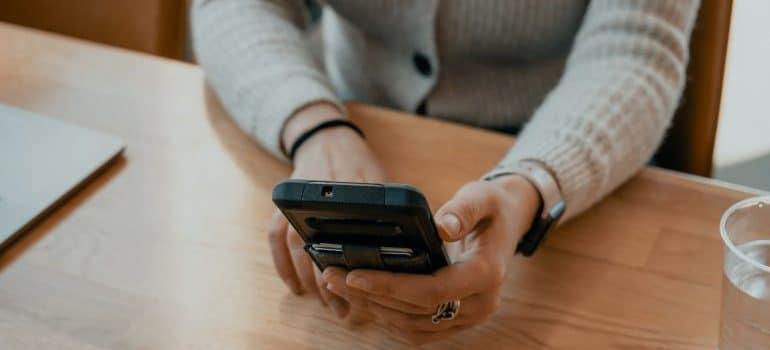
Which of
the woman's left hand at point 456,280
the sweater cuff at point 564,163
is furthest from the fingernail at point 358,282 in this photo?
the sweater cuff at point 564,163

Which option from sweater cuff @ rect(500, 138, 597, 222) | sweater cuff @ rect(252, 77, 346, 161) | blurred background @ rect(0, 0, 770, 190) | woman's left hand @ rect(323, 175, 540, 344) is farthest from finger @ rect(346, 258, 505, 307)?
blurred background @ rect(0, 0, 770, 190)

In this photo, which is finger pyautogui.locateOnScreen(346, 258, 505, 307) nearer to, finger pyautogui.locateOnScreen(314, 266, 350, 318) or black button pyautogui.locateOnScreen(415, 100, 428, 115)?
finger pyautogui.locateOnScreen(314, 266, 350, 318)

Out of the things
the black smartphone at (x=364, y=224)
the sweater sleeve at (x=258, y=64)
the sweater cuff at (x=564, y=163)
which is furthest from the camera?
the sweater sleeve at (x=258, y=64)

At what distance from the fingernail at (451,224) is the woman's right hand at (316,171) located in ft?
0.34

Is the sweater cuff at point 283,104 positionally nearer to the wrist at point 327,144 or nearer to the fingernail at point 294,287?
the wrist at point 327,144

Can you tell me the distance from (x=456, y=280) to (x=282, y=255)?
0.15 metres

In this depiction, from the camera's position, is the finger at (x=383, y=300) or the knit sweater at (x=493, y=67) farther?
the knit sweater at (x=493, y=67)

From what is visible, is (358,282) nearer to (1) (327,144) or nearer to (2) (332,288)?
(2) (332,288)

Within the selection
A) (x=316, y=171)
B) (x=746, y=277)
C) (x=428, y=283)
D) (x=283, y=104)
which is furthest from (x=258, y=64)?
(x=746, y=277)

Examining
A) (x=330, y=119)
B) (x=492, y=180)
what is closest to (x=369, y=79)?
(x=330, y=119)

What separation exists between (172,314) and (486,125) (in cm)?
52

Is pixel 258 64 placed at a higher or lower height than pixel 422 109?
higher

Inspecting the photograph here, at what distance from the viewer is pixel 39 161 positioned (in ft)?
2.78

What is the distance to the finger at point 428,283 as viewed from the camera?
2.12ft
